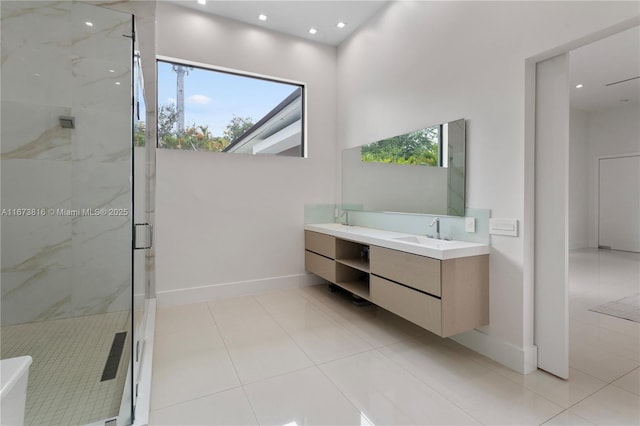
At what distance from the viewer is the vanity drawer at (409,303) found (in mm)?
2098

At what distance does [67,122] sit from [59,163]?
36 cm

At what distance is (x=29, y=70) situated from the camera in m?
2.55

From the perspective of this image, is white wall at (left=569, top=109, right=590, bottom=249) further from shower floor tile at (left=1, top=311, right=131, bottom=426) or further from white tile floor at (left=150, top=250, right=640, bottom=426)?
shower floor tile at (left=1, top=311, right=131, bottom=426)

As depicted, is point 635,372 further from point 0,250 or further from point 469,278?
point 0,250

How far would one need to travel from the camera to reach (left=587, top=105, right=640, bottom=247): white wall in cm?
593

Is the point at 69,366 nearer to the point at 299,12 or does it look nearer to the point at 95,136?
the point at 95,136

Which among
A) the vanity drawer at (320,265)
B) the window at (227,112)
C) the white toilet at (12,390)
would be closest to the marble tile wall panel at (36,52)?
the window at (227,112)

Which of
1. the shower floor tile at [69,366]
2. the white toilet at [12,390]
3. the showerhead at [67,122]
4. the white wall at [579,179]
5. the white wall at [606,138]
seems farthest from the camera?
the white wall at [579,179]

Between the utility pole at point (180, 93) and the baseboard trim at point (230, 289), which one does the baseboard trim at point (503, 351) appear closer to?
the baseboard trim at point (230, 289)

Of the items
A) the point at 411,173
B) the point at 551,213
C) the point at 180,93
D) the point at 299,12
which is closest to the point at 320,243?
the point at 411,173

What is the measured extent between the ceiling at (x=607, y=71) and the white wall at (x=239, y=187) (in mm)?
3244

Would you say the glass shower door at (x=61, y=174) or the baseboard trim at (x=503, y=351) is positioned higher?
the glass shower door at (x=61, y=174)

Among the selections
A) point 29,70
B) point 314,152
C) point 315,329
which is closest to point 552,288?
point 315,329

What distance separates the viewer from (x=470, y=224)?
7.85ft
